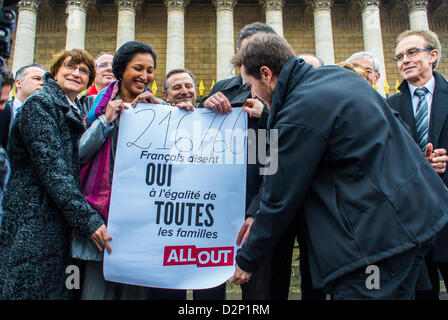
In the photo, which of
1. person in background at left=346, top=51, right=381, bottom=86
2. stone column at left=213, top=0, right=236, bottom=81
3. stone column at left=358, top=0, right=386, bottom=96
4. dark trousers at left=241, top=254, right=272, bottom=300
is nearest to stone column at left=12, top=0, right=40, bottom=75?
stone column at left=213, top=0, right=236, bottom=81

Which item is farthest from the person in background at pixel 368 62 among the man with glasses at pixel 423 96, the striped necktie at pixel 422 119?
the striped necktie at pixel 422 119

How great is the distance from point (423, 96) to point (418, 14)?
63.2 ft

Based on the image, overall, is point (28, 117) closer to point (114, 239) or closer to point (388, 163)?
point (114, 239)

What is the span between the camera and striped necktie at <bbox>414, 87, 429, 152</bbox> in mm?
3205

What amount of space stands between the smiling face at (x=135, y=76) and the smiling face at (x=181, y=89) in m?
0.34

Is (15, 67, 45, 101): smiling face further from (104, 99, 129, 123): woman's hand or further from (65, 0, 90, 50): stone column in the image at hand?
(65, 0, 90, 50): stone column

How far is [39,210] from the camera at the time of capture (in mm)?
2250

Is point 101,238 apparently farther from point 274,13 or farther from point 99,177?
point 274,13

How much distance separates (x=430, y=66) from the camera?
3410 millimetres

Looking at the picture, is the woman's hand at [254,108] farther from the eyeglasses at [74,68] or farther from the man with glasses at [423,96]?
the man with glasses at [423,96]

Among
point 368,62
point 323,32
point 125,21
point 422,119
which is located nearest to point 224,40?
point 323,32
